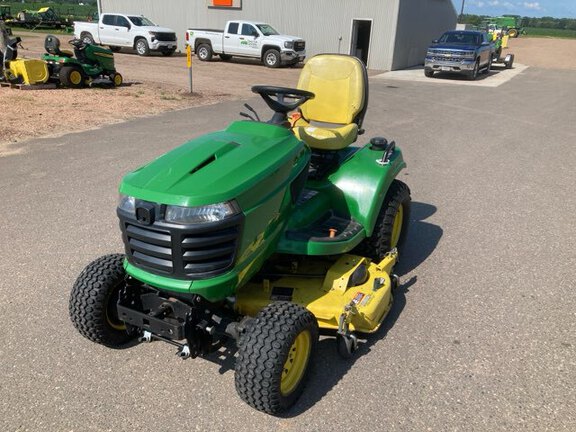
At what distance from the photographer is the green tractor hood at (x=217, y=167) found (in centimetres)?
238

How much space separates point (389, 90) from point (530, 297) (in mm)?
12596

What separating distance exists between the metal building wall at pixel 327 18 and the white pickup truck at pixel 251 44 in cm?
263

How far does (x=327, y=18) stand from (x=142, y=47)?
860 centimetres

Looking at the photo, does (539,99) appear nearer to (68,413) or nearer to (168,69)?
(168,69)

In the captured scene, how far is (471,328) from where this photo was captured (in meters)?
3.38

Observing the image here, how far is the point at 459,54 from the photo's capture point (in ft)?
60.0

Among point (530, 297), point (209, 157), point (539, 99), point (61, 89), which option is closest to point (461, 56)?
point (539, 99)

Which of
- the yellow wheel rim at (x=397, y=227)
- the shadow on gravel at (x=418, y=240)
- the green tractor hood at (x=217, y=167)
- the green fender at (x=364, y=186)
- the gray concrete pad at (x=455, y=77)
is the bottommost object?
the gray concrete pad at (x=455, y=77)

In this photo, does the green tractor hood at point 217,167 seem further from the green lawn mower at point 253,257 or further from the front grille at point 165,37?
the front grille at point 165,37

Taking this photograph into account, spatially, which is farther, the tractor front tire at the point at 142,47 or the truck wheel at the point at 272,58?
the tractor front tire at the point at 142,47

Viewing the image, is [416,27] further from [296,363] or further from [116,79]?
[296,363]

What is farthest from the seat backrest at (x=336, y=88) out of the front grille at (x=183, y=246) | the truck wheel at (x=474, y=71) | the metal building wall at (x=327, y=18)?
the metal building wall at (x=327, y=18)

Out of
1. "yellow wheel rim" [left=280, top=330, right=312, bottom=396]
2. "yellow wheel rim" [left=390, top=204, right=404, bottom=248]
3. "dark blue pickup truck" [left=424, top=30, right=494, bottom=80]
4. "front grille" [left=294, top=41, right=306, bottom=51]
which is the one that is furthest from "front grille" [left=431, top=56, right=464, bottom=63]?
"yellow wheel rim" [left=280, top=330, right=312, bottom=396]

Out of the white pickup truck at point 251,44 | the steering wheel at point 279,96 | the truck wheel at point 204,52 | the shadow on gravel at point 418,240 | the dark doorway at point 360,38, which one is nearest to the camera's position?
the steering wheel at point 279,96
